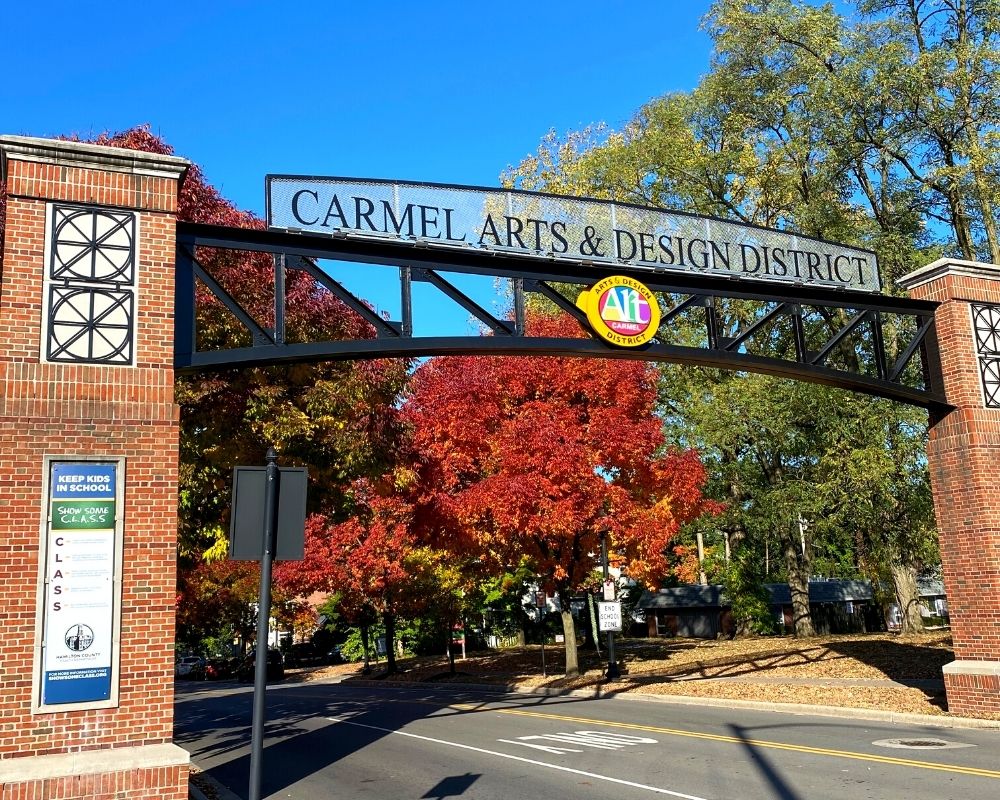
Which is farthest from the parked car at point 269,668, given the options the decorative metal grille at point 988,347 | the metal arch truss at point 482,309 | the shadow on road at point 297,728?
the decorative metal grille at point 988,347

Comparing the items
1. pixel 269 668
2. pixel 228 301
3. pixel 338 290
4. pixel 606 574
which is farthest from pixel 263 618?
pixel 269 668

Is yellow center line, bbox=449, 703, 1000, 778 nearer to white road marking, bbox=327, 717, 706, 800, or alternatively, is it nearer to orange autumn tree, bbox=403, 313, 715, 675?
white road marking, bbox=327, 717, 706, 800

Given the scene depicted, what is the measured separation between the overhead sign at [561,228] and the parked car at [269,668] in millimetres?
34329

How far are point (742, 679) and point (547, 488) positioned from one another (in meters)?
6.94

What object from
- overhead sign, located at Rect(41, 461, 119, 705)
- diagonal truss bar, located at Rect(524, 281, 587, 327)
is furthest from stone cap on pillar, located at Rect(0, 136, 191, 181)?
diagonal truss bar, located at Rect(524, 281, 587, 327)

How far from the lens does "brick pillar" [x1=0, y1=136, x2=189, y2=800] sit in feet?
31.1

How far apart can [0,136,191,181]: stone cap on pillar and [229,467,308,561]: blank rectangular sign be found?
→ 545cm

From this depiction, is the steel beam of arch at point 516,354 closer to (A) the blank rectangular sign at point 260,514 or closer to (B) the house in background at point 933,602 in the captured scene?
(A) the blank rectangular sign at point 260,514

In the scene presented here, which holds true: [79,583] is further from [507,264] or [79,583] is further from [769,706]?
[769,706]

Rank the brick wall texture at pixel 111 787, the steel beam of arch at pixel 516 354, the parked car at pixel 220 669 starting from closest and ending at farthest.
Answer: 1. the brick wall texture at pixel 111 787
2. the steel beam of arch at pixel 516 354
3. the parked car at pixel 220 669

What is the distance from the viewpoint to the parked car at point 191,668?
5372cm

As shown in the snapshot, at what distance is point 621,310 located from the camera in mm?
14078

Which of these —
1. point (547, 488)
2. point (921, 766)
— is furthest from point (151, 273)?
point (547, 488)

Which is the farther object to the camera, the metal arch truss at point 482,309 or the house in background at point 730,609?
the house in background at point 730,609
